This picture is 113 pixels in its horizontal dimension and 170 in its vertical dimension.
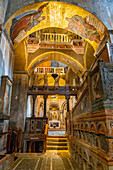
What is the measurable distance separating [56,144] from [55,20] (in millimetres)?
7620

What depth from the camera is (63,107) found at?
59.4 feet

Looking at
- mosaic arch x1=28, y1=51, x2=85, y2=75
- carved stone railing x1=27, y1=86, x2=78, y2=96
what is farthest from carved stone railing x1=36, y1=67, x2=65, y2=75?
carved stone railing x1=27, y1=86, x2=78, y2=96

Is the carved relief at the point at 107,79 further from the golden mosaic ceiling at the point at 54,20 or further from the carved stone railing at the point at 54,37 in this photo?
the carved stone railing at the point at 54,37

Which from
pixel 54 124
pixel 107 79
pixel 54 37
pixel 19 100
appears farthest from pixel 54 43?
pixel 107 79

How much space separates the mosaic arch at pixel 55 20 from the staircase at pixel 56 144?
6.23 meters

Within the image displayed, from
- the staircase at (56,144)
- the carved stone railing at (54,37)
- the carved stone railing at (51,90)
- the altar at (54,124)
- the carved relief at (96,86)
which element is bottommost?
the staircase at (56,144)

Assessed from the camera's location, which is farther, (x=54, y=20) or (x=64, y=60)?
(x=64, y=60)

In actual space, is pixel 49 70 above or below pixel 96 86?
above

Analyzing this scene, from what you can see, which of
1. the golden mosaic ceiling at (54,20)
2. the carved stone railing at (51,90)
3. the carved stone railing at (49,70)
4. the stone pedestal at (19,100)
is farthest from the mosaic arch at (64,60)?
the carved stone railing at (49,70)

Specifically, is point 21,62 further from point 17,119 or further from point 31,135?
point 31,135

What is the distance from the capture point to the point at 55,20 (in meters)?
7.85

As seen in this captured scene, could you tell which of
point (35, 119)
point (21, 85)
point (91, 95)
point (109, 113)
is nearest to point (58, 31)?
point (21, 85)

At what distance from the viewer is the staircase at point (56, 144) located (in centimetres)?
700

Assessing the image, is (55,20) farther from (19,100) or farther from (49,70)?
(49,70)
